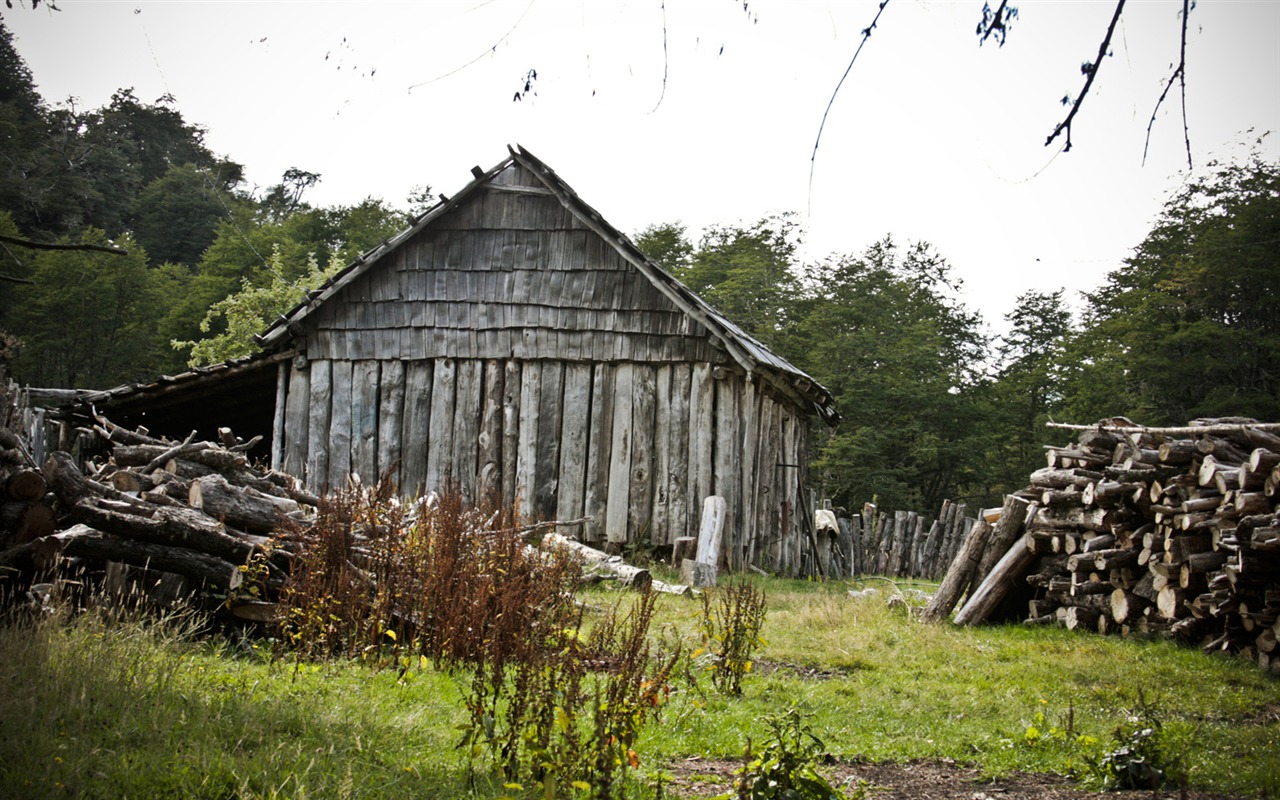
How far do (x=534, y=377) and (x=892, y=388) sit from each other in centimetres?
2511

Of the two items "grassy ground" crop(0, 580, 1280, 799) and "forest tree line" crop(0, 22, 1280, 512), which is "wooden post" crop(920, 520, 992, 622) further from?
"forest tree line" crop(0, 22, 1280, 512)

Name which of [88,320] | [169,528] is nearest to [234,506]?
[169,528]

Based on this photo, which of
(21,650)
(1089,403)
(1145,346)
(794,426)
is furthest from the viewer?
(1089,403)

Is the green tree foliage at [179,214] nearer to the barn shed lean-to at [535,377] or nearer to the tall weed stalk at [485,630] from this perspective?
the barn shed lean-to at [535,377]

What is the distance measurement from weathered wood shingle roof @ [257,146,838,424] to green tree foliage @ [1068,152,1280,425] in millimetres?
18742

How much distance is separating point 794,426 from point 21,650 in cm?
1344

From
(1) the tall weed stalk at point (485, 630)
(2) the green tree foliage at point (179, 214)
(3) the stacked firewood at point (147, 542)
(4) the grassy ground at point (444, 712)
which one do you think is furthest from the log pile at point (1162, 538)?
(2) the green tree foliage at point (179, 214)

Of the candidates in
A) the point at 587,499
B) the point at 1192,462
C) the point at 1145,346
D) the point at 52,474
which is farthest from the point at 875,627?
the point at 1145,346

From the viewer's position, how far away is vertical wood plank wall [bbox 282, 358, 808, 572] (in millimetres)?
14070

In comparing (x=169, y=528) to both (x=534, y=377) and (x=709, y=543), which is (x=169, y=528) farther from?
(x=534, y=377)

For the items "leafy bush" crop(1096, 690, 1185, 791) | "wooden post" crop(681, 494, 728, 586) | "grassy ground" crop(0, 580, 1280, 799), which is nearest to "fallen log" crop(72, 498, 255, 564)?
"grassy ground" crop(0, 580, 1280, 799)

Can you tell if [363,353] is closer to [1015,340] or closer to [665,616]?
[665,616]

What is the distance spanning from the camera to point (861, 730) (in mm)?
5953

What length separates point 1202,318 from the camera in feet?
97.9
